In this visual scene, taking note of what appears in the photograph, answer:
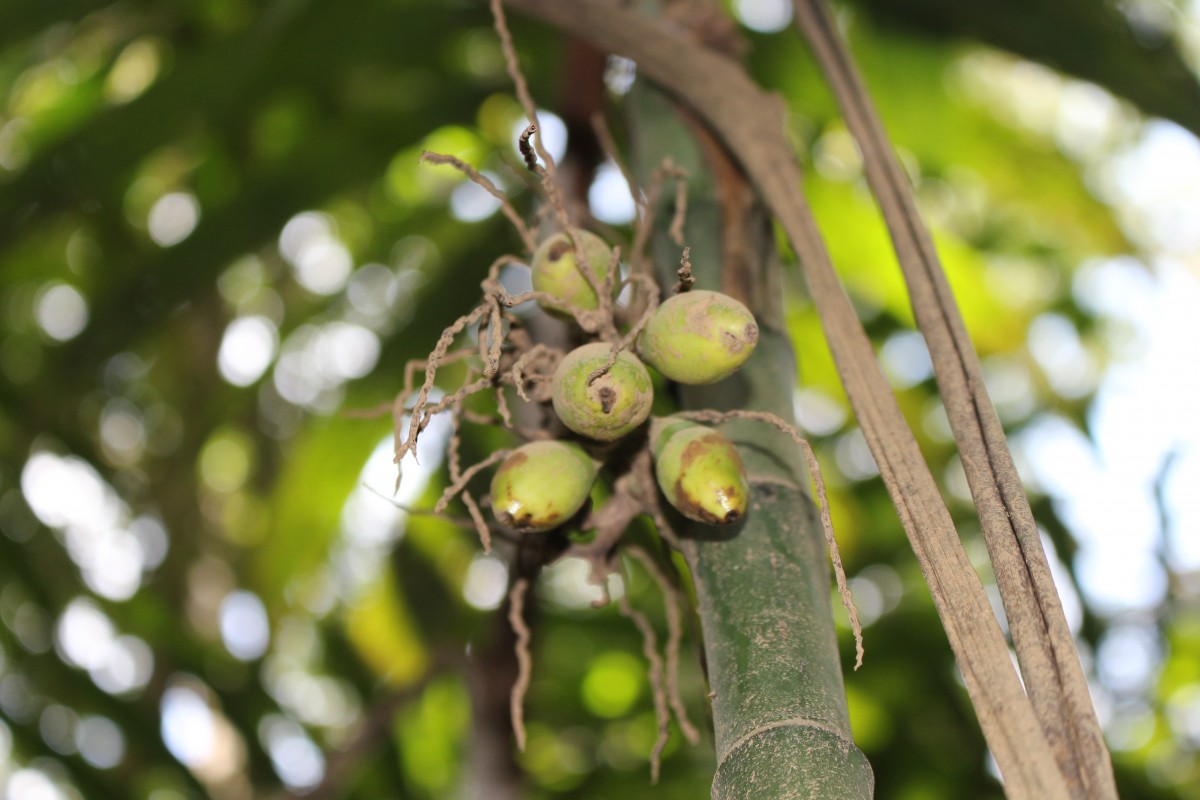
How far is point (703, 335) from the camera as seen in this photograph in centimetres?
74

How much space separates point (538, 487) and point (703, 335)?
0.51ft

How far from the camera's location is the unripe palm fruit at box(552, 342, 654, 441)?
0.72 m

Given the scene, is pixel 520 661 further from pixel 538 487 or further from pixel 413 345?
pixel 413 345

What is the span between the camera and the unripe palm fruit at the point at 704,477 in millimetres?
722

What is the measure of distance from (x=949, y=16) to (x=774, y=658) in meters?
1.37

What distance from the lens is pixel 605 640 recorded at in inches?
88.7

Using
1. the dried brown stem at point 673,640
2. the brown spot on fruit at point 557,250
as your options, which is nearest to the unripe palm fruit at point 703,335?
the brown spot on fruit at point 557,250

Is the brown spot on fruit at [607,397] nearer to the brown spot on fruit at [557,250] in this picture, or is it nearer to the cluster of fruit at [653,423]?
the cluster of fruit at [653,423]

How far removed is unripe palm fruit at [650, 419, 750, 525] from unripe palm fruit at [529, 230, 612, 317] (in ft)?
0.51

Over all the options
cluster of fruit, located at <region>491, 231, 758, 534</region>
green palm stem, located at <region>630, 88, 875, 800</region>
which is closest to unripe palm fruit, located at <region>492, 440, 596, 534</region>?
cluster of fruit, located at <region>491, 231, 758, 534</region>

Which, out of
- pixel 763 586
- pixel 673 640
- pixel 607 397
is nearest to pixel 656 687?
pixel 673 640

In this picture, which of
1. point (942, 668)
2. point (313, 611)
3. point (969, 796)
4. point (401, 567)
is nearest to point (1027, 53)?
point (942, 668)

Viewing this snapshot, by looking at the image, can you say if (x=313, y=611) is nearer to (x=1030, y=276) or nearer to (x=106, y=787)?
(x=106, y=787)

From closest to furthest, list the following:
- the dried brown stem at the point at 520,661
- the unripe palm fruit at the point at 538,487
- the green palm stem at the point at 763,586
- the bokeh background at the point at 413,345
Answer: the green palm stem at the point at 763,586 → the unripe palm fruit at the point at 538,487 → the dried brown stem at the point at 520,661 → the bokeh background at the point at 413,345
